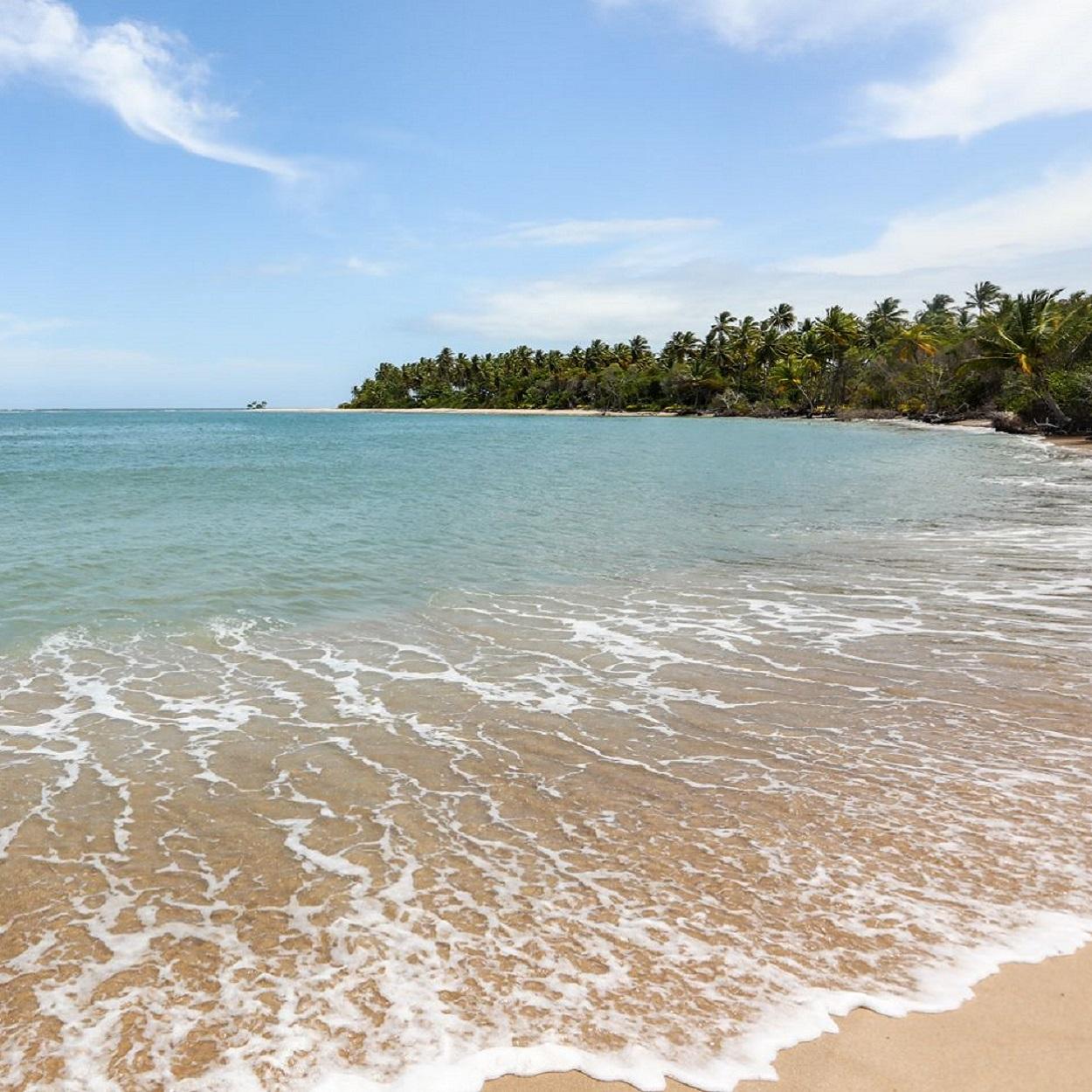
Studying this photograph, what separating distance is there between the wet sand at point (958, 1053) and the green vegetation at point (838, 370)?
53.0m

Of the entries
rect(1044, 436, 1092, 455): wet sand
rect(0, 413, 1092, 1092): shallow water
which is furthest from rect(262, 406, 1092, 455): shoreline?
rect(0, 413, 1092, 1092): shallow water

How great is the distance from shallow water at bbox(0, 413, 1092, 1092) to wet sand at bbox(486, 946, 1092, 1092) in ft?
0.36

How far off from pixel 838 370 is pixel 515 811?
109 meters

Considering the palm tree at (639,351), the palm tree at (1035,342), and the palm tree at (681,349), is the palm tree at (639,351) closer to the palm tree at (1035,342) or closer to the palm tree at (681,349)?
the palm tree at (681,349)

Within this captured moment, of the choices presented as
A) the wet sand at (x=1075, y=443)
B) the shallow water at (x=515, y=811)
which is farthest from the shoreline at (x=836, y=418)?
the shallow water at (x=515, y=811)

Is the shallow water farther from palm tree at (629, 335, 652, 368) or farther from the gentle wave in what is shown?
palm tree at (629, 335, 652, 368)

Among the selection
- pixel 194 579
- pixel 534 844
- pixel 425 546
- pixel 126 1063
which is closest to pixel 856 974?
pixel 534 844

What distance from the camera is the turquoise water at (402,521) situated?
1270 cm

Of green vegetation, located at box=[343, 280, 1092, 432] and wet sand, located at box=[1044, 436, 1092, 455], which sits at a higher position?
green vegetation, located at box=[343, 280, 1092, 432]

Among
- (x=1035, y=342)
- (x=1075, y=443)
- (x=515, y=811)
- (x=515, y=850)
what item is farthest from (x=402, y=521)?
(x=1035, y=342)

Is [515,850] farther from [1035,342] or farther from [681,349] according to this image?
[681,349]

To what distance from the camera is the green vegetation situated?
182ft

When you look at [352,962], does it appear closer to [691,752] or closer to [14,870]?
[14,870]

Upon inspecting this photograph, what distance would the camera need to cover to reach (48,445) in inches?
2581
